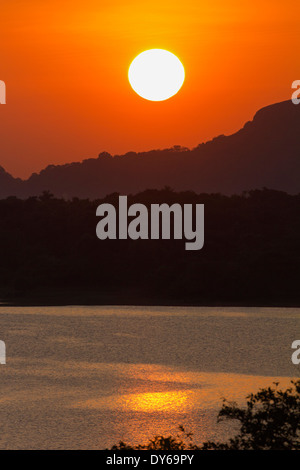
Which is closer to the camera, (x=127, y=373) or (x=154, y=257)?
(x=127, y=373)

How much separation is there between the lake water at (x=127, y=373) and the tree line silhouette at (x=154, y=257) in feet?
85.7

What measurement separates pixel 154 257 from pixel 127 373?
7585 cm

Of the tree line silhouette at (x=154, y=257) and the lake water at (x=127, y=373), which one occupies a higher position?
the tree line silhouette at (x=154, y=257)

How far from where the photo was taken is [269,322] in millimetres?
71500

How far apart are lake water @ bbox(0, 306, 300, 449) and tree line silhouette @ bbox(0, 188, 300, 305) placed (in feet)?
85.7

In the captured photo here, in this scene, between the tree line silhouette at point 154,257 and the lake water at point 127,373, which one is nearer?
the lake water at point 127,373

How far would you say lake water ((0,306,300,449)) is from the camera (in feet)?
77.7

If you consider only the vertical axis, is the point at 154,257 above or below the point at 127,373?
above

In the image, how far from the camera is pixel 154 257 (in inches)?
4446

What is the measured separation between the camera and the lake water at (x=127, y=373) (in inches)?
933
